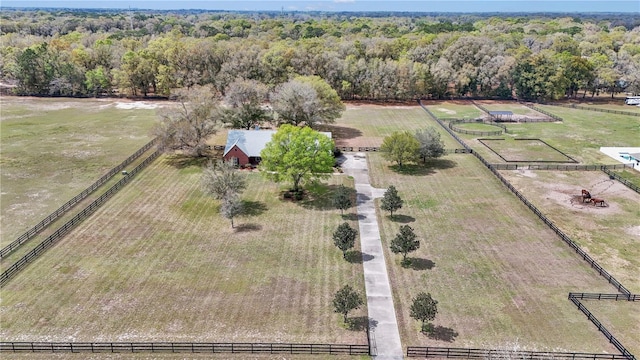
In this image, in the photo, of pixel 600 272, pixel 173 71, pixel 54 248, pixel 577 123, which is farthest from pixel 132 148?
pixel 577 123

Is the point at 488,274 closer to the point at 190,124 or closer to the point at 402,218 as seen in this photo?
the point at 402,218

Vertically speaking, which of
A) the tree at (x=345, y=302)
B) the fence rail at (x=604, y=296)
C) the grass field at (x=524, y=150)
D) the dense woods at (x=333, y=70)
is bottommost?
the fence rail at (x=604, y=296)

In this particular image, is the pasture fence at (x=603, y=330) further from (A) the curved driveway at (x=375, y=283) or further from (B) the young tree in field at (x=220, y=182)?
(B) the young tree in field at (x=220, y=182)

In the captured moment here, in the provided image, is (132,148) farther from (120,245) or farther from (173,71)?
(173,71)

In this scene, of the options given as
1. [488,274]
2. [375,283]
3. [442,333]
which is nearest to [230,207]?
[375,283]

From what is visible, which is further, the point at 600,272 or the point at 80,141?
the point at 80,141

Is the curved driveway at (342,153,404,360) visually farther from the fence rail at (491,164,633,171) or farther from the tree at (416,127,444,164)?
the fence rail at (491,164,633,171)

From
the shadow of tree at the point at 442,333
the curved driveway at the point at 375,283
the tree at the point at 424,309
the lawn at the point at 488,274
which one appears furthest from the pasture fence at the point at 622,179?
the tree at the point at 424,309
